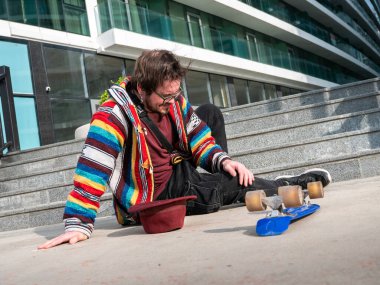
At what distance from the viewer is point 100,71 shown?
12.0m

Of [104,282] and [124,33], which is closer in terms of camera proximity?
[104,282]

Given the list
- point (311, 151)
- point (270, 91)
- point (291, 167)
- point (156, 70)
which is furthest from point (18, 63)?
point (270, 91)

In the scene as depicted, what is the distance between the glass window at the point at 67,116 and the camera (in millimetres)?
Answer: 10367

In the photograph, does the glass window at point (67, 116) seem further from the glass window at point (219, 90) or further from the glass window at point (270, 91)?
the glass window at point (270, 91)

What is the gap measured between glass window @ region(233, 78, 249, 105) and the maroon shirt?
15268 millimetres

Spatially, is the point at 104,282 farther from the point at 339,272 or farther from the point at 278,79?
the point at 278,79

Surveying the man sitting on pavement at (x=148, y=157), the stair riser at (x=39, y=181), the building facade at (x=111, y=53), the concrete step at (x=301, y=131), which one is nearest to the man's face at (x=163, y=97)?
the man sitting on pavement at (x=148, y=157)

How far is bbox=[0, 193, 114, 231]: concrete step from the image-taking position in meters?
4.03

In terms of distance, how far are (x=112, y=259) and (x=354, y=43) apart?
37.7 metres

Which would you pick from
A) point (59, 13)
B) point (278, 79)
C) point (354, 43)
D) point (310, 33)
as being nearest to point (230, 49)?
point (278, 79)

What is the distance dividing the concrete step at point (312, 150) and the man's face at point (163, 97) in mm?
1905

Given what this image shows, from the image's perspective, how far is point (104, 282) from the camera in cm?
128

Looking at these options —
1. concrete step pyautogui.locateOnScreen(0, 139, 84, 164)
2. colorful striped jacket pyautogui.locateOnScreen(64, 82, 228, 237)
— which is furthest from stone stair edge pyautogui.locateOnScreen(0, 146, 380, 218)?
concrete step pyautogui.locateOnScreen(0, 139, 84, 164)

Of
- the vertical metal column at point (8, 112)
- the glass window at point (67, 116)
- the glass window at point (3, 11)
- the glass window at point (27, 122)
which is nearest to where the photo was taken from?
the vertical metal column at point (8, 112)
